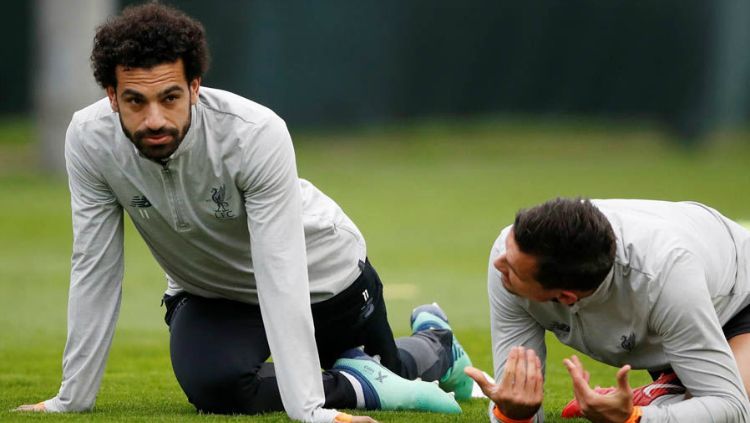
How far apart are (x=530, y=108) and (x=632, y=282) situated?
20.4m

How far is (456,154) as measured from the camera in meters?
24.4

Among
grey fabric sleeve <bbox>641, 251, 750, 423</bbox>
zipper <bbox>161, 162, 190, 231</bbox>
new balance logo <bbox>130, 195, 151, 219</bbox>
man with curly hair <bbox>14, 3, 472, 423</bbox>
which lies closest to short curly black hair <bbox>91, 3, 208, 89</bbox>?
man with curly hair <bbox>14, 3, 472, 423</bbox>

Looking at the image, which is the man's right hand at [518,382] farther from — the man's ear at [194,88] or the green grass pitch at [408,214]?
the man's ear at [194,88]

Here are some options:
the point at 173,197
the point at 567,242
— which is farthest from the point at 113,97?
the point at 567,242

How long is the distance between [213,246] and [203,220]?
18 cm

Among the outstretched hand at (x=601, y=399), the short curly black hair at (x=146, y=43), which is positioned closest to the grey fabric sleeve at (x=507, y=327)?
the outstretched hand at (x=601, y=399)

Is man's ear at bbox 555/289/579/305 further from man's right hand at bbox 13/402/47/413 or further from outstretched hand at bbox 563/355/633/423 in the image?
man's right hand at bbox 13/402/47/413

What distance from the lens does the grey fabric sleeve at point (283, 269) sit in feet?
17.5

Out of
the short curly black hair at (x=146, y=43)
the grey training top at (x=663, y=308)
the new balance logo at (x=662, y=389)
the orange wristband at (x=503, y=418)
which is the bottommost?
the orange wristband at (x=503, y=418)

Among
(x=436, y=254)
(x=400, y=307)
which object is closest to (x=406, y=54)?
(x=436, y=254)

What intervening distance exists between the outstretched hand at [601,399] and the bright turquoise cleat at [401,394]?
1.21 m

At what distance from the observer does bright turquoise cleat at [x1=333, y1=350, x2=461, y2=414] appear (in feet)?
19.8

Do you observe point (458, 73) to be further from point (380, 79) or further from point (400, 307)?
point (400, 307)

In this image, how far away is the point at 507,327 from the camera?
17.6 feet
